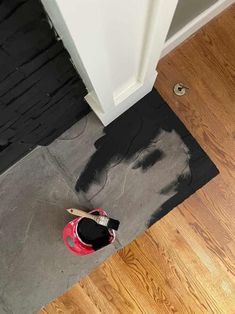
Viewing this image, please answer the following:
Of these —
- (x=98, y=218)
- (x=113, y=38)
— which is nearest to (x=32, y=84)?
(x=113, y=38)

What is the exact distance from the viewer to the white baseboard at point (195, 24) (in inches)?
43.8

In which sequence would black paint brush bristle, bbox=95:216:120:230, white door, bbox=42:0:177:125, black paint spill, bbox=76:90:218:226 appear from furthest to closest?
black paint spill, bbox=76:90:218:226 → black paint brush bristle, bbox=95:216:120:230 → white door, bbox=42:0:177:125

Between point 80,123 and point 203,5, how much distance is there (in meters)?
0.52

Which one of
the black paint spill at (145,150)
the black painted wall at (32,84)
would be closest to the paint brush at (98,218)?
the black paint spill at (145,150)

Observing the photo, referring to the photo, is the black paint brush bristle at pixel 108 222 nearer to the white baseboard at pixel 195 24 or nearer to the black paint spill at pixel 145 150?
the black paint spill at pixel 145 150

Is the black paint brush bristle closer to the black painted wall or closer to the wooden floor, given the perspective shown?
the wooden floor

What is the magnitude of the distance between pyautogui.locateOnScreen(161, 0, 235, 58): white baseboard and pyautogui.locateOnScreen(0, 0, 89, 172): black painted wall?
34cm

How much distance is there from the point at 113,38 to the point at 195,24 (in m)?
0.61

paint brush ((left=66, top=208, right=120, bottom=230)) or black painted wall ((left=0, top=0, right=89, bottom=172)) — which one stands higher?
black painted wall ((left=0, top=0, right=89, bottom=172))

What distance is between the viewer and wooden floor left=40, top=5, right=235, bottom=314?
1122mm

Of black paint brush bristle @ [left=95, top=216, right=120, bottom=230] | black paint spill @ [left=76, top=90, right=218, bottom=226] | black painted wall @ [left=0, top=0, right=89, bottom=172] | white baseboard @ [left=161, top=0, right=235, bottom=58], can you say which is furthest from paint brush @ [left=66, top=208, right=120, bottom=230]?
white baseboard @ [left=161, top=0, right=235, bottom=58]

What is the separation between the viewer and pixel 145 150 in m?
1.16

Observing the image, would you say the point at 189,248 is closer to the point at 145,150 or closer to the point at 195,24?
the point at 145,150

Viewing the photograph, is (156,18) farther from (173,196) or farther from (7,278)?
(7,278)
